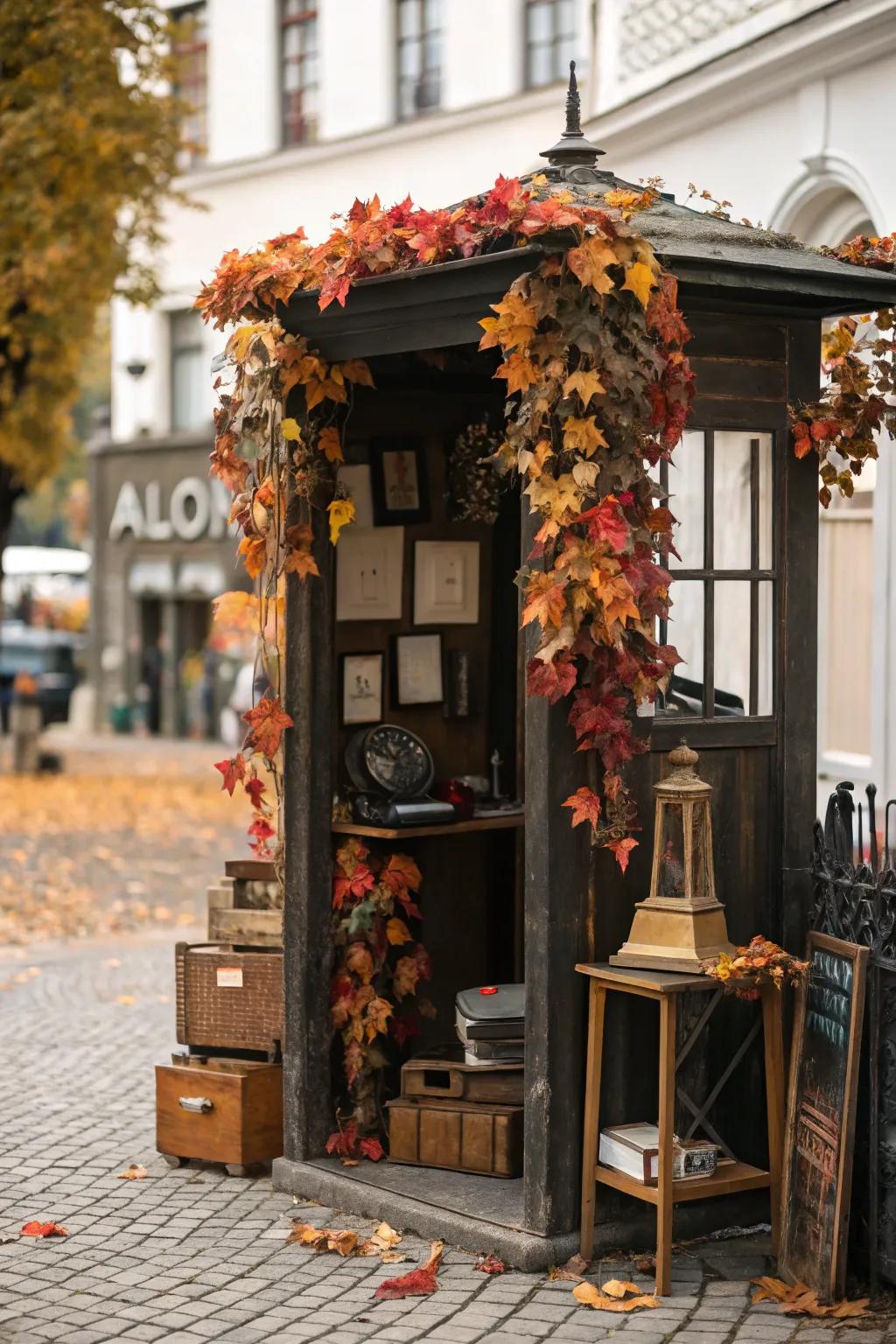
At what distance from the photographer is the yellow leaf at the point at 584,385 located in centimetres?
561

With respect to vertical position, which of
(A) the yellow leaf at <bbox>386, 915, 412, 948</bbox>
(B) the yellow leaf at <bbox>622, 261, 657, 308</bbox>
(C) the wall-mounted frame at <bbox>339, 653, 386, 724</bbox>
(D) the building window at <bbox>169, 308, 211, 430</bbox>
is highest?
(D) the building window at <bbox>169, 308, 211, 430</bbox>

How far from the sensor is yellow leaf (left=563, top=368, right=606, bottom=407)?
5.61 m

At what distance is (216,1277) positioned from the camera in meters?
5.93

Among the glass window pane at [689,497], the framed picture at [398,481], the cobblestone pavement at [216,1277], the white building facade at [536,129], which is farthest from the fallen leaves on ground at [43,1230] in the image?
the white building facade at [536,129]

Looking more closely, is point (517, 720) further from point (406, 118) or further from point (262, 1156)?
point (406, 118)

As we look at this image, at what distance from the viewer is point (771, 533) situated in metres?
6.27

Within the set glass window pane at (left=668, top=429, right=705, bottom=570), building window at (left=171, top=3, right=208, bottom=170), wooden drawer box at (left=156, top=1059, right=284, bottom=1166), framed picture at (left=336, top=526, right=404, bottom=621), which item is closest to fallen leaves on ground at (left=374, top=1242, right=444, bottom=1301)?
wooden drawer box at (left=156, top=1059, right=284, bottom=1166)

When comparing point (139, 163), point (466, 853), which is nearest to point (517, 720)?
point (466, 853)

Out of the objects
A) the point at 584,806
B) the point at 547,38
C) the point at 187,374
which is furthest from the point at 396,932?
the point at 187,374

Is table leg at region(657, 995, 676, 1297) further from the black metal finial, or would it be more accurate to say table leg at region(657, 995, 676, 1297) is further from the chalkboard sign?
the black metal finial

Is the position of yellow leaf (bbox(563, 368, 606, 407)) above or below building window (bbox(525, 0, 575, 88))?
below

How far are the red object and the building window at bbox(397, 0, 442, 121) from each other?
58.8 feet

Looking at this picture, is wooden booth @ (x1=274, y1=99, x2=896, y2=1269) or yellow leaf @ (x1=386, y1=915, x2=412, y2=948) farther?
yellow leaf @ (x1=386, y1=915, x2=412, y2=948)

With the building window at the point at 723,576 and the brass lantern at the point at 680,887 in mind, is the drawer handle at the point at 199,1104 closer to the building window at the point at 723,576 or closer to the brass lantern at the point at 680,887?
the brass lantern at the point at 680,887
